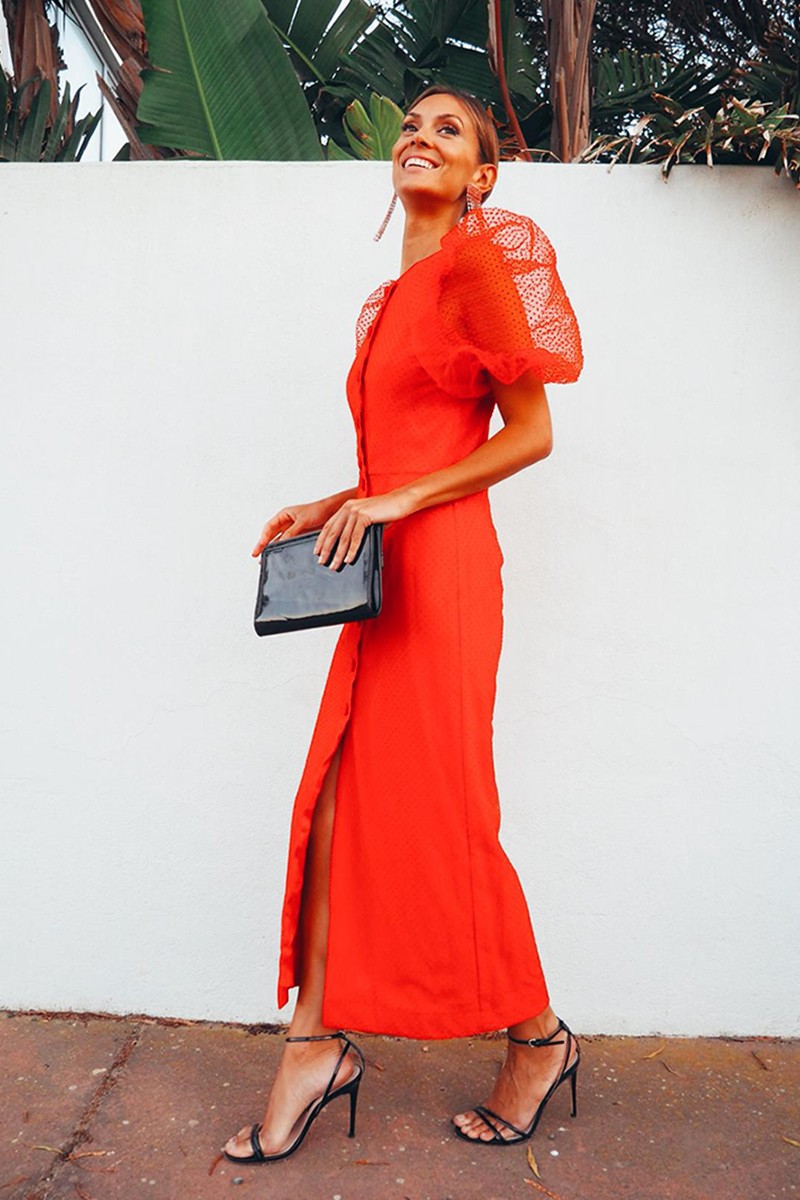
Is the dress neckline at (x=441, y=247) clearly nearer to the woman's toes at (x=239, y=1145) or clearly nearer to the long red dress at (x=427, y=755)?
the long red dress at (x=427, y=755)

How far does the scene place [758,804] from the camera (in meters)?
2.41

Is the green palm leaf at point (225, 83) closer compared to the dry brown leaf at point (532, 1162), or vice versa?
the dry brown leaf at point (532, 1162)

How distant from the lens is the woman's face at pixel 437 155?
187 centimetres

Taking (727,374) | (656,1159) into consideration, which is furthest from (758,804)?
(727,374)

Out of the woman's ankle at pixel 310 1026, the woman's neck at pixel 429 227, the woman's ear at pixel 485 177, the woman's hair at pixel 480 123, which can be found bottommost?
the woman's ankle at pixel 310 1026

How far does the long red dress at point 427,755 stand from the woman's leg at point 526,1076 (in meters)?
0.11

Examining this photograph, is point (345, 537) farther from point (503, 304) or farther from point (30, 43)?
point (30, 43)

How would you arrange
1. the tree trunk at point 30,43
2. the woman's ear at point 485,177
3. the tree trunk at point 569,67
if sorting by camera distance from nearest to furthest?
the woman's ear at point 485,177, the tree trunk at point 569,67, the tree trunk at point 30,43

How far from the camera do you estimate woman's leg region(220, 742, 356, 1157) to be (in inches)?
73.0

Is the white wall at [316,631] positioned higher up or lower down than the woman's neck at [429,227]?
lower down

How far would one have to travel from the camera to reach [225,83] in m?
3.12

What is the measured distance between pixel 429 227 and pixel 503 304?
0.96ft

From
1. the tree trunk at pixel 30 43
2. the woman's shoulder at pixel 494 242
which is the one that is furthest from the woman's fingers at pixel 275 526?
the tree trunk at pixel 30 43

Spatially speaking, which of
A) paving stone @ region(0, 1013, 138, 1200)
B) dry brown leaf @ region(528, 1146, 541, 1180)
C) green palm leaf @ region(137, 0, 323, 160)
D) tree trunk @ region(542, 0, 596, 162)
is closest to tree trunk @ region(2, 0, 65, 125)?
green palm leaf @ region(137, 0, 323, 160)
